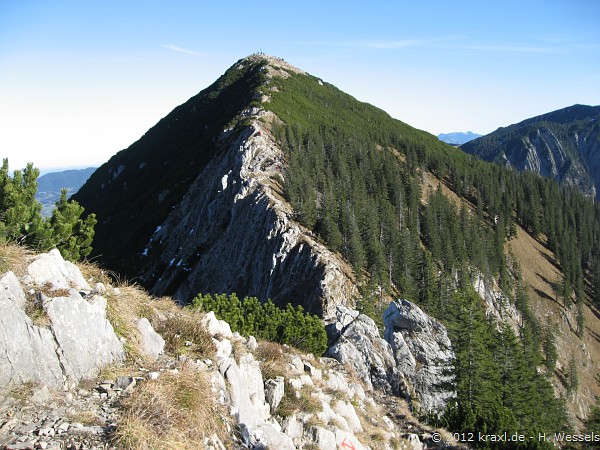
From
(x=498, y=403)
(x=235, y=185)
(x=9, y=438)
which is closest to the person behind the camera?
(x=9, y=438)

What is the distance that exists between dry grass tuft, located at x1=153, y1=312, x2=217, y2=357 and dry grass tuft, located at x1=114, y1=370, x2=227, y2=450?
1825 millimetres

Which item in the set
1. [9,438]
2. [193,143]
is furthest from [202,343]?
[193,143]

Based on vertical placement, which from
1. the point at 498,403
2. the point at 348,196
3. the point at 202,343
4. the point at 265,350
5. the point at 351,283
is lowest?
the point at 498,403

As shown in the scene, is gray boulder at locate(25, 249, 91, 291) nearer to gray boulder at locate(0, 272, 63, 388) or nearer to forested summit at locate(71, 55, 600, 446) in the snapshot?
gray boulder at locate(0, 272, 63, 388)

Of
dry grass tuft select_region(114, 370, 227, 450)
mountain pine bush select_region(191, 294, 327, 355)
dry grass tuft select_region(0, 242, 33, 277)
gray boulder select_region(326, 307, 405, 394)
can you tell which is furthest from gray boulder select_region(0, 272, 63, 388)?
gray boulder select_region(326, 307, 405, 394)

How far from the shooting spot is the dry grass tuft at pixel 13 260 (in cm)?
934

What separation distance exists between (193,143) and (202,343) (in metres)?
112

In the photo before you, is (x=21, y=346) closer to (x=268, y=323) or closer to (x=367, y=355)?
(x=268, y=323)

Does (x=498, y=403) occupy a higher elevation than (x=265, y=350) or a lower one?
lower

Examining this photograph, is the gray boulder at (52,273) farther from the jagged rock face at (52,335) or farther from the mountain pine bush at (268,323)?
the mountain pine bush at (268,323)

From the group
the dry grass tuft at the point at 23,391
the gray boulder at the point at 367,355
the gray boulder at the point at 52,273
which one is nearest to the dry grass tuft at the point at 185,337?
the gray boulder at the point at 52,273

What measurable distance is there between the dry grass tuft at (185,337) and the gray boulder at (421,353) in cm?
2211

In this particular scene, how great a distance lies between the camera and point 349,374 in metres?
20.8

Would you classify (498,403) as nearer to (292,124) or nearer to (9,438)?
(9,438)
